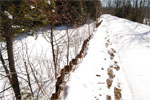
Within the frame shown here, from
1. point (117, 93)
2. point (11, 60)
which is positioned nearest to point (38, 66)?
point (11, 60)

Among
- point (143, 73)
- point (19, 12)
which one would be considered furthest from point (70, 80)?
point (143, 73)

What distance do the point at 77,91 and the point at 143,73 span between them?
2.25 m

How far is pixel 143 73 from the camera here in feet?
9.53

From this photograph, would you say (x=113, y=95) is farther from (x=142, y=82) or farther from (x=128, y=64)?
(x=128, y=64)

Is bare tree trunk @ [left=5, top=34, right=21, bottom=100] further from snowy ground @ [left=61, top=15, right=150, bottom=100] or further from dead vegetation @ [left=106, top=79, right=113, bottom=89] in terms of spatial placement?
dead vegetation @ [left=106, top=79, right=113, bottom=89]

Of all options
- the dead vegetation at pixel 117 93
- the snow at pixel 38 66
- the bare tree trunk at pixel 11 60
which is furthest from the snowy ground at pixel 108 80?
the bare tree trunk at pixel 11 60

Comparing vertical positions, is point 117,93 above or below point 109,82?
below

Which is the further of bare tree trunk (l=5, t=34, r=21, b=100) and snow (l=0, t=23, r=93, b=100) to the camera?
snow (l=0, t=23, r=93, b=100)

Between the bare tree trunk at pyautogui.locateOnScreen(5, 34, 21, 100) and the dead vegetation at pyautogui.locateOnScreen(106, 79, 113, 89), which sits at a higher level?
the bare tree trunk at pyautogui.locateOnScreen(5, 34, 21, 100)

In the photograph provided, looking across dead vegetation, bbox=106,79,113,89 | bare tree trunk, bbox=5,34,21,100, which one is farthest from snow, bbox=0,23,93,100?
dead vegetation, bbox=106,79,113,89

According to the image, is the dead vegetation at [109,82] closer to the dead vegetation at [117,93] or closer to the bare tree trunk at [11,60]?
the dead vegetation at [117,93]

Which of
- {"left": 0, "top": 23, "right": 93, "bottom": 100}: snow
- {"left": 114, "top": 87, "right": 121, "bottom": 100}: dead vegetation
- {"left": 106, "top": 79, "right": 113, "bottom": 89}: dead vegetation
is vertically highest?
{"left": 0, "top": 23, "right": 93, "bottom": 100}: snow

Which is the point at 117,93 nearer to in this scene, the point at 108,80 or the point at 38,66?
the point at 108,80

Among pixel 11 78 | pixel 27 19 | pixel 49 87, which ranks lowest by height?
pixel 49 87
